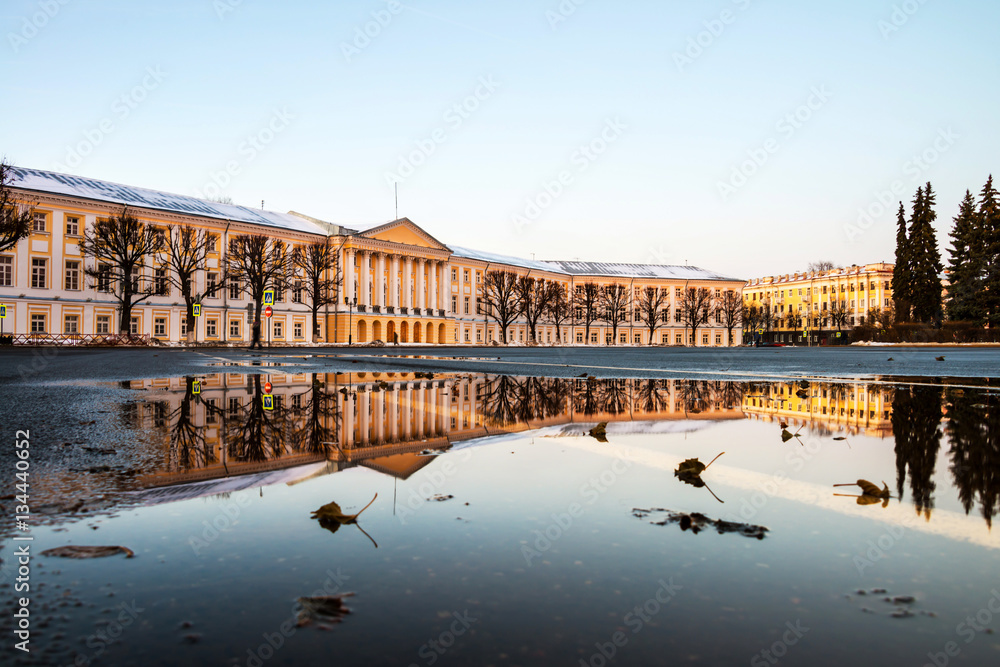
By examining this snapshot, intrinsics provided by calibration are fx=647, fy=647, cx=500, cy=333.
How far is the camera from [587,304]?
357 ft

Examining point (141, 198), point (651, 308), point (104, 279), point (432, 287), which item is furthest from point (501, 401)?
point (651, 308)

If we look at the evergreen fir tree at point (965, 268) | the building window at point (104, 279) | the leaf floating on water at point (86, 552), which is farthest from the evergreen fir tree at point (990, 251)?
the building window at point (104, 279)

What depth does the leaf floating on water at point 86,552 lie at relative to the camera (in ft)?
7.93

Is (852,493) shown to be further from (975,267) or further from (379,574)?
(975,267)

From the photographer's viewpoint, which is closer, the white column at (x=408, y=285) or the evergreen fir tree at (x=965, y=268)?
the evergreen fir tree at (x=965, y=268)

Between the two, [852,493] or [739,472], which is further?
[739,472]

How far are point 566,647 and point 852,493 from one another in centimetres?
241

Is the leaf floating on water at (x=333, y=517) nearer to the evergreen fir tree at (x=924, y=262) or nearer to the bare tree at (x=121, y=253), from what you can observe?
the bare tree at (x=121, y=253)

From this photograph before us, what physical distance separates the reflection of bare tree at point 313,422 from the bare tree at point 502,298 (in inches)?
3269

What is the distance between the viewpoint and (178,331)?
2426 inches

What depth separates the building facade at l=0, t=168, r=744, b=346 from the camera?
53781 mm

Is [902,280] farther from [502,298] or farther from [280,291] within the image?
[280,291]

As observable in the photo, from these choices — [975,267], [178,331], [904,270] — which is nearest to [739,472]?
[178,331]

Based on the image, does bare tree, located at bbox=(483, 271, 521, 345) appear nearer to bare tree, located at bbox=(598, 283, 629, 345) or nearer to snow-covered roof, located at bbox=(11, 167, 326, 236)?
bare tree, located at bbox=(598, 283, 629, 345)
